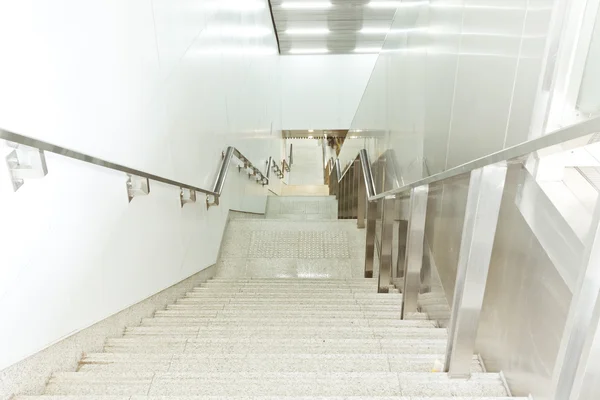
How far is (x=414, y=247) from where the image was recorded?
2.12 m

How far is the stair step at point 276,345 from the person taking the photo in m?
1.66

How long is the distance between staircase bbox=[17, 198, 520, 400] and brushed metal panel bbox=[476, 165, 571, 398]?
0.10 metres

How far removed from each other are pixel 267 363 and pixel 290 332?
438mm

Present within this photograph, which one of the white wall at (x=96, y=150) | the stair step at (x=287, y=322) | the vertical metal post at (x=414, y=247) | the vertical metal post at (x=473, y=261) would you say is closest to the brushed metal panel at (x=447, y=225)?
the vertical metal post at (x=414, y=247)

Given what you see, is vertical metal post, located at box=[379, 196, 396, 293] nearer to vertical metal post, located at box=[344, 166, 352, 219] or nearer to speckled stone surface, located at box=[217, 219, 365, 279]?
speckled stone surface, located at box=[217, 219, 365, 279]

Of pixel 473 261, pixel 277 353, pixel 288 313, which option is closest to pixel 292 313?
pixel 288 313

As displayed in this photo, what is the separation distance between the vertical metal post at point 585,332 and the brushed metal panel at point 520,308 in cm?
26

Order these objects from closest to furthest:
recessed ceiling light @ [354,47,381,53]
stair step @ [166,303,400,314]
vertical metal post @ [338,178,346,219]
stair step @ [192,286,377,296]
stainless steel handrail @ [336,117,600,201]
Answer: stainless steel handrail @ [336,117,600,201] → stair step @ [166,303,400,314] → stair step @ [192,286,377,296] → vertical metal post @ [338,178,346,219] → recessed ceiling light @ [354,47,381,53]

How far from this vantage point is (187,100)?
9.80 ft

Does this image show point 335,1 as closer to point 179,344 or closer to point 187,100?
point 187,100

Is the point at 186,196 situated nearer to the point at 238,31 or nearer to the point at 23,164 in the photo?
the point at 23,164

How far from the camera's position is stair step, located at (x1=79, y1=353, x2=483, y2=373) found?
4.74ft

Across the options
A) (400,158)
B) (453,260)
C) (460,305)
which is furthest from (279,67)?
(460,305)

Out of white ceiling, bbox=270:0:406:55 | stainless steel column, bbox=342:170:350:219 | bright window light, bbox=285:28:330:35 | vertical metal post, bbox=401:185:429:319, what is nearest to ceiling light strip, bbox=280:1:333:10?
white ceiling, bbox=270:0:406:55
